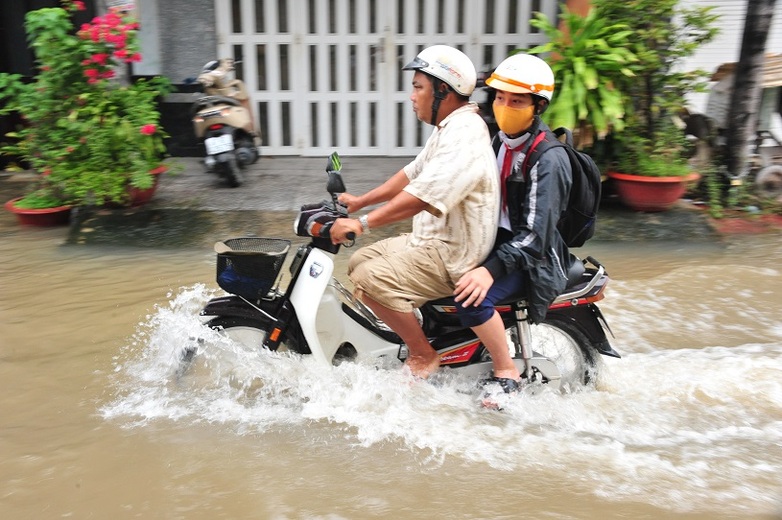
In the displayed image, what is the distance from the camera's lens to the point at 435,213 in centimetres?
338

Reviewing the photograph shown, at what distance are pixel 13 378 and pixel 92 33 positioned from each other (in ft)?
12.2

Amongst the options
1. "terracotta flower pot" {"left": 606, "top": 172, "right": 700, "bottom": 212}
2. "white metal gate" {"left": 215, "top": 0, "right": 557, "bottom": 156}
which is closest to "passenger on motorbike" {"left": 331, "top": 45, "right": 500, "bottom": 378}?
"terracotta flower pot" {"left": 606, "top": 172, "right": 700, "bottom": 212}

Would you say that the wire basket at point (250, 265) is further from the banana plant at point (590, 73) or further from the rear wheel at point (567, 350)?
the banana plant at point (590, 73)

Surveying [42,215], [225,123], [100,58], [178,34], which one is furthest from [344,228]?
[178,34]

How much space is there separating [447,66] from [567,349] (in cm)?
166

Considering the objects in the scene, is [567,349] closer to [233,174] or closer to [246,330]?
[246,330]

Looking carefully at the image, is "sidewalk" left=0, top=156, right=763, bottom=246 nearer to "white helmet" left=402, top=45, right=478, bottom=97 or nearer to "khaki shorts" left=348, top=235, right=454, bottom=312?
"khaki shorts" left=348, top=235, right=454, bottom=312

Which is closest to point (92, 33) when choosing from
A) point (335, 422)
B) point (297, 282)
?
point (297, 282)

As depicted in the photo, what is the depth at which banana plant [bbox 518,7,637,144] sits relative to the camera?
6.58 metres

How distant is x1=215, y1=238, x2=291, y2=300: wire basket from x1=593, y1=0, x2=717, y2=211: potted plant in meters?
4.37

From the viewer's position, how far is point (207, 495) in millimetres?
3180

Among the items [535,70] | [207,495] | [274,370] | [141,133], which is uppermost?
[535,70]

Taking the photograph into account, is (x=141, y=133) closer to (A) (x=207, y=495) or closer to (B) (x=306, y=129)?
(B) (x=306, y=129)

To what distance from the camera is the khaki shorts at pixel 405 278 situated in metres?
3.55
